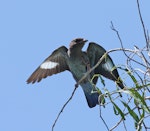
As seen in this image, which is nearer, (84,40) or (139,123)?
(139,123)

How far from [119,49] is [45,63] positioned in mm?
5452

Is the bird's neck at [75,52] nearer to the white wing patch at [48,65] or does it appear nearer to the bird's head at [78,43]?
the bird's head at [78,43]

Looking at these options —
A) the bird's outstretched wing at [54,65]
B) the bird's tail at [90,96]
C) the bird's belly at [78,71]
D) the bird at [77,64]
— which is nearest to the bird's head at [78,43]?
the bird at [77,64]

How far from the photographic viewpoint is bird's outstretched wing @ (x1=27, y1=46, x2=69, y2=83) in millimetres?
7820

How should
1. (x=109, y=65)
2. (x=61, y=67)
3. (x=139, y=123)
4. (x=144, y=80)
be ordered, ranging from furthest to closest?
(x=61, y=67) → (x=109, y=65) → (x=144, y=80) → (x=139, y=123)

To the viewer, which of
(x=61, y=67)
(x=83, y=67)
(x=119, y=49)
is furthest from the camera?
(x=61, y=67)

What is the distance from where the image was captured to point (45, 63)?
8.41m

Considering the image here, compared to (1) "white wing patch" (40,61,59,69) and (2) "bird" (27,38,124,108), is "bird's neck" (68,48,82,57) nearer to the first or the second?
(2) "bird" (27,38,124,108)

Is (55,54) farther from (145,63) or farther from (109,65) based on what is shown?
(145,63)

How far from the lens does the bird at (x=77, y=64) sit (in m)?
6.80

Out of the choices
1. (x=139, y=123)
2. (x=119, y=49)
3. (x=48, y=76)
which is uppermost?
(x=48, y=76)

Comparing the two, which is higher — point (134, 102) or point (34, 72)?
point (34, 72)

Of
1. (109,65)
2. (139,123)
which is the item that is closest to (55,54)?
(109,65)

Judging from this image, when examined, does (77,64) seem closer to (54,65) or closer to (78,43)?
(78,43)
